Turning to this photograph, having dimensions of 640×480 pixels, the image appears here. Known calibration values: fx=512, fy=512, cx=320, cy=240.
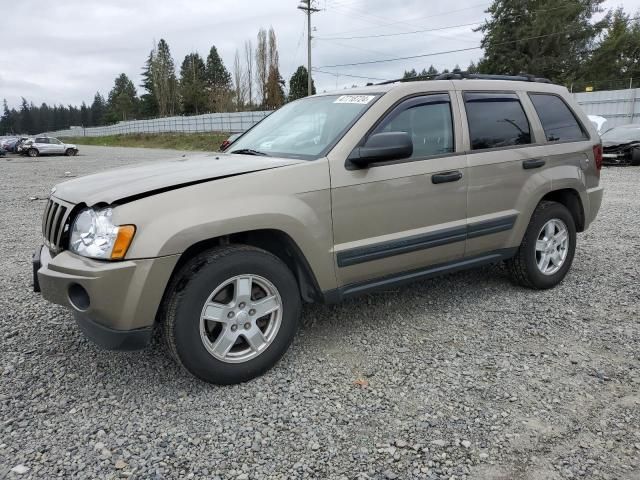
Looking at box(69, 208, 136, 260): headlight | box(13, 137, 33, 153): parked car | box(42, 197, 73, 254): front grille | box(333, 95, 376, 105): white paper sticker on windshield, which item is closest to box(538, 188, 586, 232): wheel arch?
box(333, 95, 376, 105): white paper sticker on windshield

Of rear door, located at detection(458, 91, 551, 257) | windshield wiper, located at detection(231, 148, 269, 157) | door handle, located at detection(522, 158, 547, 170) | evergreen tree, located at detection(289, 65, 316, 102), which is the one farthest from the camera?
evergreen tree, located at detection(289, 65, 316, 102)

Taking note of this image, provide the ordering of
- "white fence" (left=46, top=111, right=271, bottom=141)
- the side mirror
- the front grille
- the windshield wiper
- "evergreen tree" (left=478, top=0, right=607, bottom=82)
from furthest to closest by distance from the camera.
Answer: "evergreen tree" (left=478, top=0, right=607, bottom=82), "white fence" (left=46, top=111, right=271, bottom=141), the windshield wiper, the side mirror, the front grille

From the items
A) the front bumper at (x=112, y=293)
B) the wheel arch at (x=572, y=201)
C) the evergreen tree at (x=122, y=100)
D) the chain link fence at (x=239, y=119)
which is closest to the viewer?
the front bumper at (x=112, y=293)

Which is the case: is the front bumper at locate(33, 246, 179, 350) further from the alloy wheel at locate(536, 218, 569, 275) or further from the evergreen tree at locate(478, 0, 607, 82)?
the evergreen tree at locate(478, 0, 607, 82)

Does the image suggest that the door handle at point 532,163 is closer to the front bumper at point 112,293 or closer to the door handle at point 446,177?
the door handle at point 446,177

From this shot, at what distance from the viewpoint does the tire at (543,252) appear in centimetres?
432

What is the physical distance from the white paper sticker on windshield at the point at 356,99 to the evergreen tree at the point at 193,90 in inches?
3125

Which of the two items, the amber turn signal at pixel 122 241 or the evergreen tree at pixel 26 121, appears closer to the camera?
the amber turn signal at pixel 122 241

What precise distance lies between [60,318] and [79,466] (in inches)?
75.8

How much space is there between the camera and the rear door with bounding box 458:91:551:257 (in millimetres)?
3859

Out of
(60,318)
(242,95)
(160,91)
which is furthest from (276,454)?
(160,91)

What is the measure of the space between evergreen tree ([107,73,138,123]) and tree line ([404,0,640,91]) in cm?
Result: 6990

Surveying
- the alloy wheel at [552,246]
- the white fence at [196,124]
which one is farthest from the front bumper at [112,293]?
the white fence at [196,124]

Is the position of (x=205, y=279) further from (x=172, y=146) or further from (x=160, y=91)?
(x=160, y=91)
